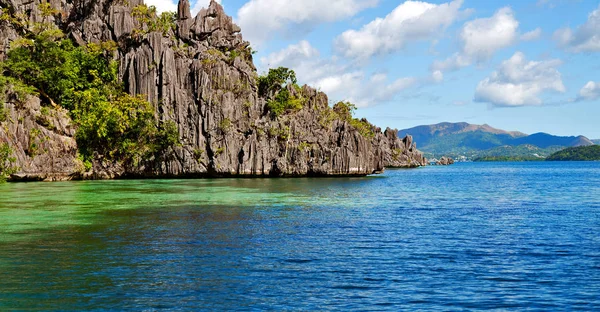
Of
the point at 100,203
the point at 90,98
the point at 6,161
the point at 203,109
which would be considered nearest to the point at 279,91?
the point at 203,109

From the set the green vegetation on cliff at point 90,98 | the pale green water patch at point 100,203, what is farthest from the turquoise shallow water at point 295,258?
the green vegetation on cliff at point 90,98

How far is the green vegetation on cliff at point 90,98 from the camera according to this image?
271 ft

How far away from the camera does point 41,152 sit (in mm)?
75750

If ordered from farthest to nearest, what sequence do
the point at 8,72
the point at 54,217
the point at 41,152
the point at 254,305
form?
the point at 8,72
the point at 41,152
the point at 54,217
the point at 254,305

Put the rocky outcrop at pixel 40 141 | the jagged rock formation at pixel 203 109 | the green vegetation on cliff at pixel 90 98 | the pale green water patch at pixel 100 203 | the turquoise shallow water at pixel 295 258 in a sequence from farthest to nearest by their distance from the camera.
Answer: the jagged rock formation at pixel 203 109 < the green vegetation on cliff at pixel 90 98 < the rocky outcrop at pixel 40 141 < the pale green water patch at pixel 100 203 < the turquoise shallow water at pixel 295 258

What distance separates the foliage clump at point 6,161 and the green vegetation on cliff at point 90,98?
457 inches

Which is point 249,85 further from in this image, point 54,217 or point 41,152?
point 54,217

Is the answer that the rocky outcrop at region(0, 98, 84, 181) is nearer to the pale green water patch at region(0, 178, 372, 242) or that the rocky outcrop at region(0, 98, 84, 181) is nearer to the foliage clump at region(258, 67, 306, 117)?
the pale green water patch at region(0, 178, 372, 242)

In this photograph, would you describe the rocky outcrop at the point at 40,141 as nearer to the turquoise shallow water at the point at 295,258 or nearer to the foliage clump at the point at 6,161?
the foliage clump at the point at 6,161

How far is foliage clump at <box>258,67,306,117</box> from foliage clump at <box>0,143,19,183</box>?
137 feet

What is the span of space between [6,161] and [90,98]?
1697 centimetres

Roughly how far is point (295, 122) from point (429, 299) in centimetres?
8128

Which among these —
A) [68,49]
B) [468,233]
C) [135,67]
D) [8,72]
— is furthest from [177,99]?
[468,233]

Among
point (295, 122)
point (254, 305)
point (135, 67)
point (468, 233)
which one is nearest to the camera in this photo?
point (254, 305)
